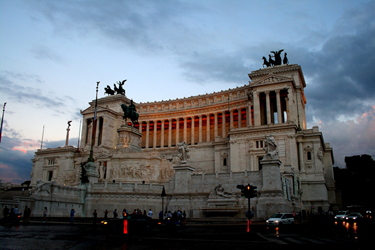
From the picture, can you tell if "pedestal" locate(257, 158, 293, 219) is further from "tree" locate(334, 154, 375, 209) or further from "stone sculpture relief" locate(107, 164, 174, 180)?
"tree" locate(334, 154, 375, 209)

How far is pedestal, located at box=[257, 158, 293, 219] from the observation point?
30.3m

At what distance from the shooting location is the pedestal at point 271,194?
99.3 feet

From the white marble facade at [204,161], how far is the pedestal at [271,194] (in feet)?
0.29

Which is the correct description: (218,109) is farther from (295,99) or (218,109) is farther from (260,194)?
(260,194)

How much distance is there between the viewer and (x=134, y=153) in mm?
52500

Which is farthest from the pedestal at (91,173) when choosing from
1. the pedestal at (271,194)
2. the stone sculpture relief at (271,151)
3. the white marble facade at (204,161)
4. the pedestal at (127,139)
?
the stone sculpture relief at (271,151)

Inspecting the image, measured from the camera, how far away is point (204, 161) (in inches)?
2436

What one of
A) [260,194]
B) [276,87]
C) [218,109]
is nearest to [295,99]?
[276,87]

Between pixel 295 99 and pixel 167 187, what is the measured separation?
41526 millimetres

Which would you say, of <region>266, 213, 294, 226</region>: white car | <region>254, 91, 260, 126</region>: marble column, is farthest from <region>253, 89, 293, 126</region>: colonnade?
<region>266, 213, 294, 226</region>: white car

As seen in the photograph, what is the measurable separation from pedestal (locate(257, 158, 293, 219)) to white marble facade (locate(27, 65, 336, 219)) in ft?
0.29

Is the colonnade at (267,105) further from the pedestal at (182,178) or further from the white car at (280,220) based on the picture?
the white car at (280,220)

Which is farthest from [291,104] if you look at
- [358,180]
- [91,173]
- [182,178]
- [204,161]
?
[91,173]

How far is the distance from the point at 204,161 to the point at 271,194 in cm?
3104
